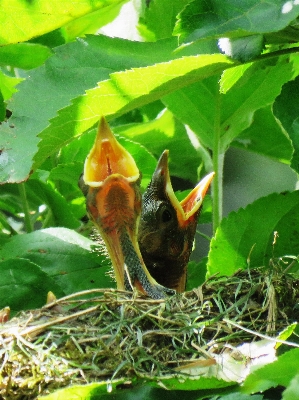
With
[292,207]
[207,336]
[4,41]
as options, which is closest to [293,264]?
[292,207]

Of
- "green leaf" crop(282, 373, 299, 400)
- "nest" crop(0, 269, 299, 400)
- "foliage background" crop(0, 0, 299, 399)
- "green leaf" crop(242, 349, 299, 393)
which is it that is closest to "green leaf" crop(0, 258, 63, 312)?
"foliage background" crop(0, 0, 299, 399)

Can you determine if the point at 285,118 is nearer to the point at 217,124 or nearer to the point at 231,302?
the point at 231,302

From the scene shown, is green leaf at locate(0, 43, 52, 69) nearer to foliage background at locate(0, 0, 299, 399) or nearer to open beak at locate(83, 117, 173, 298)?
foliage background at locate(0, 0, 299, 399)

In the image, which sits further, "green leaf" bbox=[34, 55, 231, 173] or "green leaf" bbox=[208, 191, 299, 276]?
"green leaf" bbox=[208, 191, 299, 276]

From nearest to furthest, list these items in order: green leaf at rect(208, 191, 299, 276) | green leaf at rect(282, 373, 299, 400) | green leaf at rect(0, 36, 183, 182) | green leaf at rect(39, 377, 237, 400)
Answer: green leaf at rect(282, 373, 299, 400) → green leaf at rect(39, 377, 237, 400) → green leaf at rect(0, 36, 183, 182) → green leaf at rect(208, 191, 299, 276)

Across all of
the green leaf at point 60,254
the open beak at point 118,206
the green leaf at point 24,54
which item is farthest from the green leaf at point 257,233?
the green leaf at point 24,54

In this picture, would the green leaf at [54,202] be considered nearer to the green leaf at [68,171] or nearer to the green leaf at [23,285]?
the green leaf at [68,171]
